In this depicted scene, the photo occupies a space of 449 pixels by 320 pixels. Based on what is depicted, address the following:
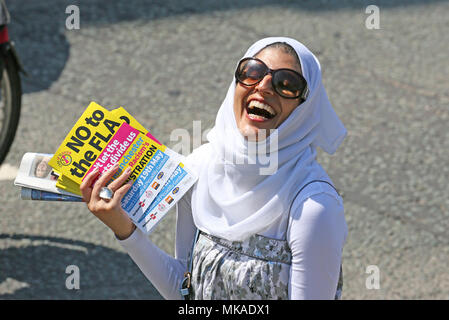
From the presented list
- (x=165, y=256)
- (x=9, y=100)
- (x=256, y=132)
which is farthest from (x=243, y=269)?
(x=9, y=100)

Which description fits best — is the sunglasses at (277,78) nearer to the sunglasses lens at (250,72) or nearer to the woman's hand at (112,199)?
the sunglasses lens at (250,72)

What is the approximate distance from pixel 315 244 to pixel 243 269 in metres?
0.28

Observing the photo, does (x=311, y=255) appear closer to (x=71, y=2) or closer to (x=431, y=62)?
(x=431, y=62)

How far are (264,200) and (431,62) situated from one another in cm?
503

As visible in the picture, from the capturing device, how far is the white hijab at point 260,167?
8.43 feet

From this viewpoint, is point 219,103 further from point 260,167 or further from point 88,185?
point 88,185

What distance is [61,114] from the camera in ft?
20.0

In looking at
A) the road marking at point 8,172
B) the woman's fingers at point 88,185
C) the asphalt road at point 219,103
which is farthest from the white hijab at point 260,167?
the road marking at point 8,172

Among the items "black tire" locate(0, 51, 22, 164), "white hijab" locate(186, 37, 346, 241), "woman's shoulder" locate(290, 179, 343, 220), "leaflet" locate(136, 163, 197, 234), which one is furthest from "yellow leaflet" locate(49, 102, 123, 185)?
"black tire" locate(0, 51, 22, 164)

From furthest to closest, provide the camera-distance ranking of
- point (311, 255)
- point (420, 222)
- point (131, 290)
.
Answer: point (420, 222) < point (131, 290) < point (311, 255)

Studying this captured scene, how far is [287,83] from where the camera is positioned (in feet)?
8.34

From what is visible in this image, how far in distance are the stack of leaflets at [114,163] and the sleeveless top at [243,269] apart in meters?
0.24


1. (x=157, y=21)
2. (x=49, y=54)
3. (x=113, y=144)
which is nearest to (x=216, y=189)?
(x=113, y=144)

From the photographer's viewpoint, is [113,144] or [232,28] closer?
[113,144]
